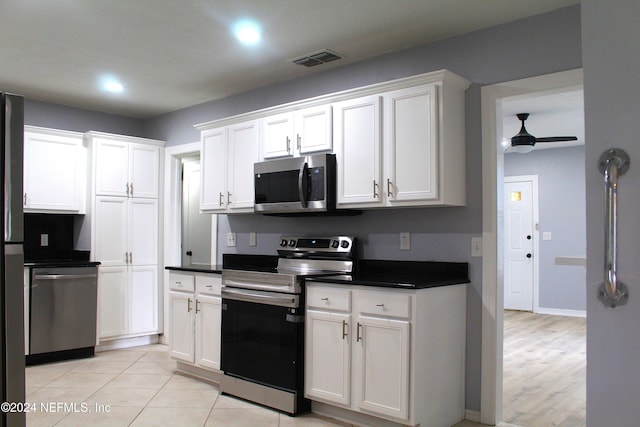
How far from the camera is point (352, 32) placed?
11.4ft

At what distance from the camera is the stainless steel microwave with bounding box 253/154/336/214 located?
3715 millimetres

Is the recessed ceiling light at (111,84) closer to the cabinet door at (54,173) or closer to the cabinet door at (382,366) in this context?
the cabinet door at (54,173)

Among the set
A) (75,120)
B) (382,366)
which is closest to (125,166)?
(75,120)

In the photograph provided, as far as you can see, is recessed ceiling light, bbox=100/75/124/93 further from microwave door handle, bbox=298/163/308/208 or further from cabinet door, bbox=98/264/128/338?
microwave door handle, bbox=298/163/308/208

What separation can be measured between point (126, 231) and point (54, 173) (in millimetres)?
886

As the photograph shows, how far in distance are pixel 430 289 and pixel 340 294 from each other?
1.80 ft

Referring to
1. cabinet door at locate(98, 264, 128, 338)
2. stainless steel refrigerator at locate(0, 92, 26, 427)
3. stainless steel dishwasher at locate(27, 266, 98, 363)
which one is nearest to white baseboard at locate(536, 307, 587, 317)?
cabinet door at locate(98, 264, 128, 338)

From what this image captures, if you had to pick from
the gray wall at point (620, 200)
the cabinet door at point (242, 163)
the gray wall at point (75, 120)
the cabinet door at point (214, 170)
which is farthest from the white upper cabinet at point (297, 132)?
the gray wall at point (75, 120)

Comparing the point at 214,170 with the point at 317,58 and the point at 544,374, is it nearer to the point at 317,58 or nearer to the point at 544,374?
the point at 317,58

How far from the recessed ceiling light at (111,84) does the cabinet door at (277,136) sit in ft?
4.86

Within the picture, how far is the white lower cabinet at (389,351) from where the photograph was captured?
291 centimetres

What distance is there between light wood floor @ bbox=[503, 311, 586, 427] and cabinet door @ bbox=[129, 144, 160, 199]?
13.1 feet

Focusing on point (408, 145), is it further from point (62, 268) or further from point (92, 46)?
point (62, 268)

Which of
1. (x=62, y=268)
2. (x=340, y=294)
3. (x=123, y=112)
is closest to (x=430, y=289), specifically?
(x=340, y=294)
